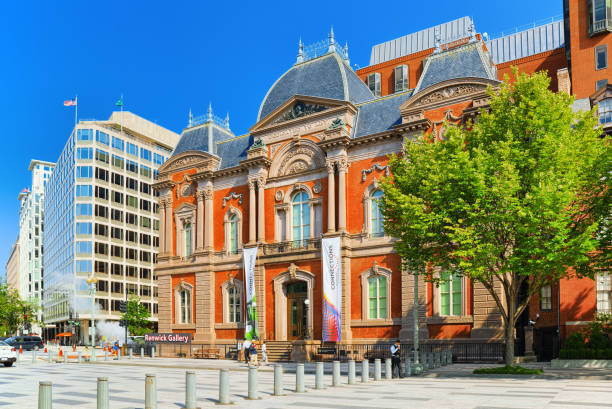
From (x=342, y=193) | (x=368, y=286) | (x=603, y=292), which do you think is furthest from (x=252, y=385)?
(x=342, y=193)

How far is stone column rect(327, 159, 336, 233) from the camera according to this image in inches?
1505

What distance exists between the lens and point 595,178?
925 inches

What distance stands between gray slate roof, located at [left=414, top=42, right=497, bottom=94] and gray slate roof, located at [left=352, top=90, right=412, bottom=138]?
177 centimetres

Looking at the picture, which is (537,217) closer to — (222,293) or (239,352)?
(239,352)

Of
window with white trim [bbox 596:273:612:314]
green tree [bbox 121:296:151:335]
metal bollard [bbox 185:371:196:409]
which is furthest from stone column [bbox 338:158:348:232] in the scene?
green tree [bbox 121:296:151:335]

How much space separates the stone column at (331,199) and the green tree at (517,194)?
1251 centimetres

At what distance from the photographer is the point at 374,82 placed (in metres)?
56.6

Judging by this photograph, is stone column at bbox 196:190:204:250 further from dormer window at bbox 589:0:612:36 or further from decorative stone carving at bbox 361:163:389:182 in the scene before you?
dormer window at bbox 589:0:612:36

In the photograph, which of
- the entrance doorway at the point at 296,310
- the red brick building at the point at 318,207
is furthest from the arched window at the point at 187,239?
the entrance doorway at the point at 296,310

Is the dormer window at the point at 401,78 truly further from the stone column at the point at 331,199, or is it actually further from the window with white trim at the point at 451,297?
the window with white trim at the point at 451,297

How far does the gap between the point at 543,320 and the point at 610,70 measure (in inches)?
687

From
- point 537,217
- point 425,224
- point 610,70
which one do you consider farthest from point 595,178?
point 610,70

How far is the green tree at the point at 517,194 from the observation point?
22156 mm

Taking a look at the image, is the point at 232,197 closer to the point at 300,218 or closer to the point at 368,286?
the point at 300,218
